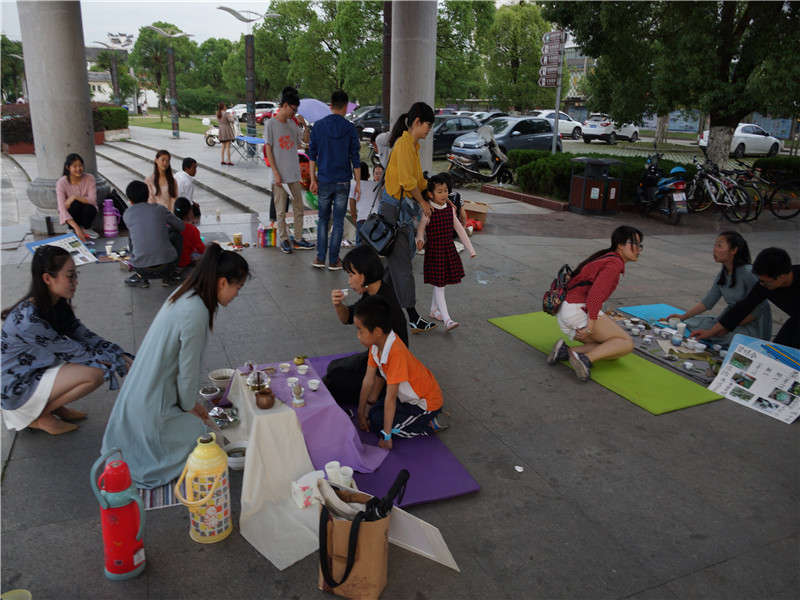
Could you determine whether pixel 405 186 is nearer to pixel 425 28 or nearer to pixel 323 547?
pixel 323 547

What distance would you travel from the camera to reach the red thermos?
259cm

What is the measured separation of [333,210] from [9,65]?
64.6 meters

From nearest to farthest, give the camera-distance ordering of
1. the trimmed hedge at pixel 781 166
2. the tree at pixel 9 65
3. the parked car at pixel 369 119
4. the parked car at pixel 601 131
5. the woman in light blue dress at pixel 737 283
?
the woman in light blue dress at pixel 737 283
the trimmed hedge at pixel 781 166
the parked car at pixel 369 119
the parked car at pixel 601 131
the tree at pixel 9 65

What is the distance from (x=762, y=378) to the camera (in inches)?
186

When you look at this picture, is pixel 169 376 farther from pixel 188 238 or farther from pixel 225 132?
pixel 225 132

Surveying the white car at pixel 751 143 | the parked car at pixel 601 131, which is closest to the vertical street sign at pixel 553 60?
the white car at pixel 751 143

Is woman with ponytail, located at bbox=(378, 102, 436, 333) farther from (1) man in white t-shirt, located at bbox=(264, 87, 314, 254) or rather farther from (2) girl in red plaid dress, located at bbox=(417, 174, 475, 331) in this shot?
(1) man in white t-shirt, located at bbox=(264, 87, 314, 254)

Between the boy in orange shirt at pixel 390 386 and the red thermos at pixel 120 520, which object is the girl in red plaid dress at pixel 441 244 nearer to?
the boy in orange shirt at pixel 390 386

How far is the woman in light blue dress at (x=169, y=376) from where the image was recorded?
3186mm

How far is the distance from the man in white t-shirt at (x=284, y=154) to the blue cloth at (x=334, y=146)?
73 centimetres

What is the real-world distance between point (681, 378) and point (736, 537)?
206 centimetres

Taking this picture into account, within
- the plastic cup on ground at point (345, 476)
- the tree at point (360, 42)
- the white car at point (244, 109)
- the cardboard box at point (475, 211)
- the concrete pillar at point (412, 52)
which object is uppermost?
the tree at point (360, 42)

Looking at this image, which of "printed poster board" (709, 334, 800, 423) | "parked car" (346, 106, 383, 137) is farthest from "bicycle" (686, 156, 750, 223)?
"parked car" (346, 106, 383, 137)

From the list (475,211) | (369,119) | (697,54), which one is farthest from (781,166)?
(369,119)
